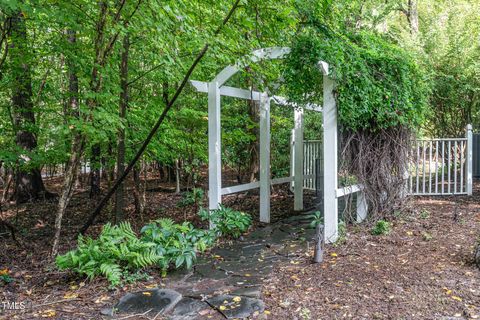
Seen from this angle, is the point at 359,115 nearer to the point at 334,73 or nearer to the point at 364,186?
the point at 334,73

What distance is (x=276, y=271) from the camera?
11.8 feet

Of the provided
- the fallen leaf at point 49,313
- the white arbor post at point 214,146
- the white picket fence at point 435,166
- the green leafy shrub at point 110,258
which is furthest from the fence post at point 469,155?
the fallen leaf at point 49,313

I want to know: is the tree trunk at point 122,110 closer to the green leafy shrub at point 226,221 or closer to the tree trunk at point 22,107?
the tree trunk at point 22,107

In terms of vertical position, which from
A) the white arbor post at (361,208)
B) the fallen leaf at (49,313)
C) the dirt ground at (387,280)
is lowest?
the fallen leaf at (49,313)

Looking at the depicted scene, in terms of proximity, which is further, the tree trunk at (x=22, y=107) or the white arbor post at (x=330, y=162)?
the tree trunk at (x=22, y=107)

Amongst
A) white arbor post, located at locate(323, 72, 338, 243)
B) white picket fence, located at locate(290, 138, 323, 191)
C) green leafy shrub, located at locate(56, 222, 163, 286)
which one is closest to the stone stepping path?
green leafy shrub, located at locate(56, 222, 163, 286)

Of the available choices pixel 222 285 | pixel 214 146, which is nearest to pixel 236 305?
pixel 222 285

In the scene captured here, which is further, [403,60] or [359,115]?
[403,60]

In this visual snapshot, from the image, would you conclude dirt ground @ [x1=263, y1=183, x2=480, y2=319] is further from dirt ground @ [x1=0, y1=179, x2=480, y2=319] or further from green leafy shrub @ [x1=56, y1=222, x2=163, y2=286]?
green leafy shrub @ [x1=56, y1=222, x2=163, y2=286]

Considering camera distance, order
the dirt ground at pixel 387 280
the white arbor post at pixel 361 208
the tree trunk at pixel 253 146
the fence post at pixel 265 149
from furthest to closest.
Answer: the tree trunk at pixel 253 146 → the fence post at pixel 265 149 → the white arbor post at pixel 361 208 → the dirt ground at pixel 387 280

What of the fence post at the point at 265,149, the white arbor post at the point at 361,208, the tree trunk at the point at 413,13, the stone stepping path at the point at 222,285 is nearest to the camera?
the stone stepping path at the point at 222,285

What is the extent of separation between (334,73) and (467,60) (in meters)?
6.22

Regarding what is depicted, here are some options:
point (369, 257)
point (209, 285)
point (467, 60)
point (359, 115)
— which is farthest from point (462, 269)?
point (467, 60)

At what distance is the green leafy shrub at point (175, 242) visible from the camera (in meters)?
3.59
